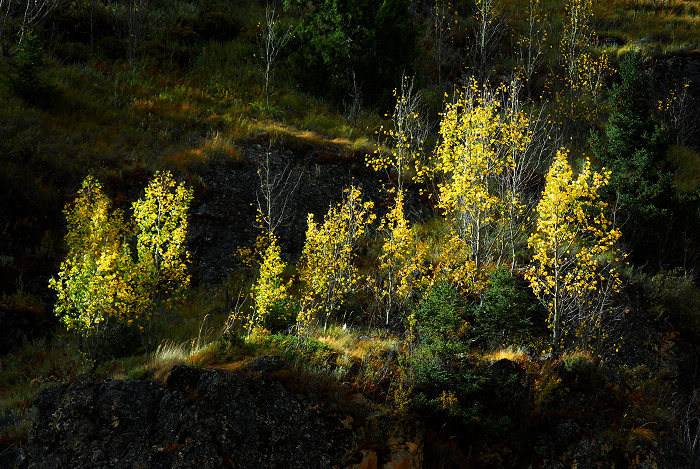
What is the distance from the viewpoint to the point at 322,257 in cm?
1147

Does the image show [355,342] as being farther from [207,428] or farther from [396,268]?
[396,268]

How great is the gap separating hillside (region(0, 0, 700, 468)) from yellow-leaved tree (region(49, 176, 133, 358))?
0.20 feet

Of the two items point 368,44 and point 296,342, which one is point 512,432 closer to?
point 296,342

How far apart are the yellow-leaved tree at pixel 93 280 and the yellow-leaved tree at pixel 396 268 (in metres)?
6.14

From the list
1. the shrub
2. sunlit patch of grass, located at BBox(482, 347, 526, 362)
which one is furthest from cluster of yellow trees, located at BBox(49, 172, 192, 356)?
sunlit patch of grass, located at BBox(482, 347, 526, 362)

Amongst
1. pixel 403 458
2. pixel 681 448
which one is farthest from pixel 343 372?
pixel 681 448

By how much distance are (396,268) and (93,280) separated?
9.27 meters

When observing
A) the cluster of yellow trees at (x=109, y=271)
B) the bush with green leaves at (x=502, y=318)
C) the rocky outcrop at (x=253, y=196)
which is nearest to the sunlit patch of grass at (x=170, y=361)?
the cluster of yellow trees at (x=109, y=271)

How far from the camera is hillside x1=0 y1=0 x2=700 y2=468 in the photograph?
6.51m

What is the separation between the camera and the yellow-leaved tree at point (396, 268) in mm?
11703

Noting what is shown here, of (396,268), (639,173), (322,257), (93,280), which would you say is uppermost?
(639,173)

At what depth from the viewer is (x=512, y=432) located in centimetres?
806

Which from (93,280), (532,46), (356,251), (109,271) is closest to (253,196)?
(356,251)

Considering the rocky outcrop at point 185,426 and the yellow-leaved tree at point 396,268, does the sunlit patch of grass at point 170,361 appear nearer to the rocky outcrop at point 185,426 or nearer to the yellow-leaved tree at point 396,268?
the rocky outcrop at point 185,426
